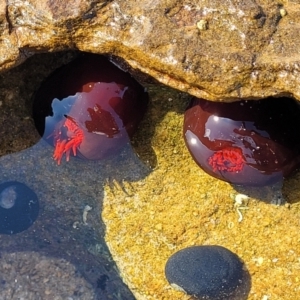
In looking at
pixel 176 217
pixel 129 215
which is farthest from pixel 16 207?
pixel 176 217

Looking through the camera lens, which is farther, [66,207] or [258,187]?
[66,207]

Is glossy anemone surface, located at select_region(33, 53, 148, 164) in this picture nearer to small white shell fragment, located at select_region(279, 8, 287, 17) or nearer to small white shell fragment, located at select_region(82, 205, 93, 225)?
small white shell fragment, located at select_region(82, 205, 93, 225)

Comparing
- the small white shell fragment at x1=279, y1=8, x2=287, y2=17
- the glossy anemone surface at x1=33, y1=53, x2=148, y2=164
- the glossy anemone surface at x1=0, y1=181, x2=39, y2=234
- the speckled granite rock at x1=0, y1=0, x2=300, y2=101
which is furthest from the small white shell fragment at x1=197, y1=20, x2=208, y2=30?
the glossy anemone surface at x1=0, y1=181, x2=39, y2=234

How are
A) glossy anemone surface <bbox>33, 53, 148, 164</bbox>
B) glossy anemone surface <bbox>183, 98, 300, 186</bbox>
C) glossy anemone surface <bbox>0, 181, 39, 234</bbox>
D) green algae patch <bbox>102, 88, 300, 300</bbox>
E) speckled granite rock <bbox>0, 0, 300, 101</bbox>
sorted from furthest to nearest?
glossy anemone surface <bbox>0, 181, 39, 234</bbox> → green algae patch <bbox>102, 88, 300, 300</bbox> → glossy anemone surface <bbox>33, 53, 148, 164</bbox> → glossy anemone surface <bbox>183, 98, 300, 186</bbox> → speckled granite rock <bbox>0, 0, 300, 101</bbox>

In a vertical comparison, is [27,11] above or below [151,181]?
above

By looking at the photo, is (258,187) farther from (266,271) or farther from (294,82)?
(294,82)

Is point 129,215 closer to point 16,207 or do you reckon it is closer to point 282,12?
point 16,207

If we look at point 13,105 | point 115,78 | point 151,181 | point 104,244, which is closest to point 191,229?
point 151,181
